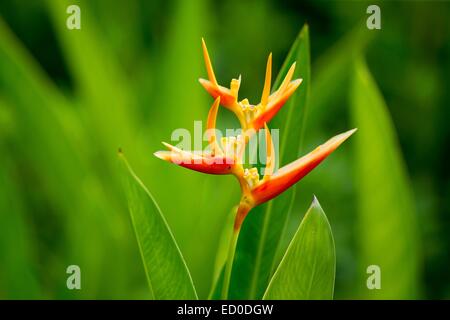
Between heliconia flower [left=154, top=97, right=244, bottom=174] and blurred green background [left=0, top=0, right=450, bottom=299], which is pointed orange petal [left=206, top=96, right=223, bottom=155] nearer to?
heliconia flower [left=154, top=97, right=244, bottom=174]

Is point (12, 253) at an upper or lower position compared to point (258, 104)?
lower

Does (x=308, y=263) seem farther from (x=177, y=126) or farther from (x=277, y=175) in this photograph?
(x=177, y=126)

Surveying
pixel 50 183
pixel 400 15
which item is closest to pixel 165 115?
pixel 50 183

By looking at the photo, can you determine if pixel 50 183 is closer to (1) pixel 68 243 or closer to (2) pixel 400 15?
(1) pixel 68 243

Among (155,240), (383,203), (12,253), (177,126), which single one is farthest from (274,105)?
(177,126)

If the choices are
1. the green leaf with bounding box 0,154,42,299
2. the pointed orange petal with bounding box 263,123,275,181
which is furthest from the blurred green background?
the pointed orange petal with bounding box 263,123,275,181

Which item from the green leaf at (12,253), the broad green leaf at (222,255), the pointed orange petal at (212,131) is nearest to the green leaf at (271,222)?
the broad green leaf at (222,255)
